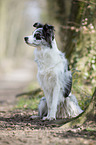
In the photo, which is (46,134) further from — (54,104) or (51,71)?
(51,71)

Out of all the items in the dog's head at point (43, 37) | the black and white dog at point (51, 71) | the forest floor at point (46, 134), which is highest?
the dog's head at point (43, 37)

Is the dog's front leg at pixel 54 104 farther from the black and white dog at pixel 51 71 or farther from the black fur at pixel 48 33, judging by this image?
the black fur at pixel 48 33

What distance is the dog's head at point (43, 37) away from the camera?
185 inches

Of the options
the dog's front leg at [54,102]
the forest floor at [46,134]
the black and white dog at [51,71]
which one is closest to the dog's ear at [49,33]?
the black and white dog at [51,71]

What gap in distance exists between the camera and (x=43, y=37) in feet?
15.7

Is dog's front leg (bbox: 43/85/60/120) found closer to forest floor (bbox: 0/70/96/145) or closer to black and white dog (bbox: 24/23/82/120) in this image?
black and white dog (bbox: 24/23/82/120)

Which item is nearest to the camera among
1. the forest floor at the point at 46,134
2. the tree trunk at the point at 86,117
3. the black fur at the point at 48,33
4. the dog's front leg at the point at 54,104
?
the forest floor at the point at 46,134

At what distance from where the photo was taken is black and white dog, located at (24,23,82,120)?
15.7 ft

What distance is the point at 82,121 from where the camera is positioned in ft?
13.0

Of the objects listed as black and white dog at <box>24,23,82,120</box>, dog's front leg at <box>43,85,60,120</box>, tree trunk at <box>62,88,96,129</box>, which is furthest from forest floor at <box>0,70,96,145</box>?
black and white dog at <box>24,23,82,120</box>


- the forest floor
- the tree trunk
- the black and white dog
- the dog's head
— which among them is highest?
the dog's head

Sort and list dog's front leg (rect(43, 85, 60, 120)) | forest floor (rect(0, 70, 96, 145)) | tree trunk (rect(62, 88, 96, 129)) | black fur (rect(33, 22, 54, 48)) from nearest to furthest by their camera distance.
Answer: forest floor (rect(0, 70, 96, 145)) → tree trunk (rect(62, 88, 96, 129)) → black fur (rect(33, 22, 54, 48)) → dog's front leg (rect(43, 85, 60, 120))

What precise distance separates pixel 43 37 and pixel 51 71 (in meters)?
0.72

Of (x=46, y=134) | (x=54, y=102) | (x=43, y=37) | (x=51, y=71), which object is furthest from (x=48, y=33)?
(x=46, y=134)
